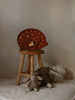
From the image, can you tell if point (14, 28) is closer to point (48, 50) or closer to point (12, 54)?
point (12, 54)

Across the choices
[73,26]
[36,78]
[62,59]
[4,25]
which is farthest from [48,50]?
[4,25]

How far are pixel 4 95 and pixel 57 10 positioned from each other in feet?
4.22

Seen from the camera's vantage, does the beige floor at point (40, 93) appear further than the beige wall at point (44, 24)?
No

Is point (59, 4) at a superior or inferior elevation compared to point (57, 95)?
superior

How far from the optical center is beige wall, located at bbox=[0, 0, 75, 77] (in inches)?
71.0

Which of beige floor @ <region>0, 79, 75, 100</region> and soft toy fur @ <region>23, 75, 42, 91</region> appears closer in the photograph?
beige floor @ <region>0, 79, 75, 100</region>

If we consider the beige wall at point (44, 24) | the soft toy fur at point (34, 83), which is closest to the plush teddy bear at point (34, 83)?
the soft toy fur at point (34, 83)

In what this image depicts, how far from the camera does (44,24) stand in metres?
1.83

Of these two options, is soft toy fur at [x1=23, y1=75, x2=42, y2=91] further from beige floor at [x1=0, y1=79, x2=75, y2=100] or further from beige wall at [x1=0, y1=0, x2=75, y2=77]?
beige wall at [x1=0, y1=0, x2=75, y2=77]

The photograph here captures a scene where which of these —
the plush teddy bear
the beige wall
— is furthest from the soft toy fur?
the beige wall

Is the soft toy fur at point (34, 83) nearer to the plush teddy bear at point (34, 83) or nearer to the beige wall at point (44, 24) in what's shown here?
the plush teddy bear at point (34, 83)

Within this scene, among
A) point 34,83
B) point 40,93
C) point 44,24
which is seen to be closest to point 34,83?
point 34,83

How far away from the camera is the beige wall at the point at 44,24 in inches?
71.0

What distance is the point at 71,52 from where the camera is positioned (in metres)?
1.85
